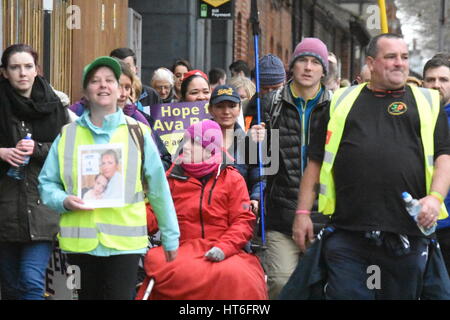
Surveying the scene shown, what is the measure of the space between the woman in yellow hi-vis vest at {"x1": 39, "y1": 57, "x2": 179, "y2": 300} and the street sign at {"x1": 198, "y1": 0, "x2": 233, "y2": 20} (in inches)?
392

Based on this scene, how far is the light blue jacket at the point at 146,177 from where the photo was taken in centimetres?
627

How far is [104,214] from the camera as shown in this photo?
6.28 m

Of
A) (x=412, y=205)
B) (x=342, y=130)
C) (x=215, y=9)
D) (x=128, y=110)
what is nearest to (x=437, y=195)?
(x=412, y=205)

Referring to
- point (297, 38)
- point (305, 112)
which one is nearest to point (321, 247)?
point (305, 112)

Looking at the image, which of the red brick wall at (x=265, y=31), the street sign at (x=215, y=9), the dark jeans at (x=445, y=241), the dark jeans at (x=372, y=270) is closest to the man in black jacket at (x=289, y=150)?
the dark jeans at (x=445, y=241)

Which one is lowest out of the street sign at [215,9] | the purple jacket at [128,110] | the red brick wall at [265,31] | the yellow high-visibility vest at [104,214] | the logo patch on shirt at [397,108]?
the yellow high-visibility vest at [104,214]

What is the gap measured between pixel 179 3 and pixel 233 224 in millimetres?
12575

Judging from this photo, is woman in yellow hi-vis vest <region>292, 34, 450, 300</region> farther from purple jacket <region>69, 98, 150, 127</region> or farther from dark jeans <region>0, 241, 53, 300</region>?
purple jacket <region>69, 98, 150, 127</region>

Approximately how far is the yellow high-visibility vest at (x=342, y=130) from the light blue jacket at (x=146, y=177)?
2.86 ft

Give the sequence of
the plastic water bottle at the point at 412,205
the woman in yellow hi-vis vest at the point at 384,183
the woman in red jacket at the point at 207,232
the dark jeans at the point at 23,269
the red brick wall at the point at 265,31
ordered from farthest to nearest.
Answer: the red brick wall at the point at 265,31 < the dark jeans at the point at 23,269 < the woman in red jacket at the point at 207,232 < the woman in yellow hi-vis vest at the point at 384,183 < the plastic water bottle at the point at 412,205

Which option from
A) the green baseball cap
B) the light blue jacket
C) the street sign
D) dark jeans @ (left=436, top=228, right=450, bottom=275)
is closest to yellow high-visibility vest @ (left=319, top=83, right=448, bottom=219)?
the light blue jacket

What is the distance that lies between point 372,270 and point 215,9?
1070cm

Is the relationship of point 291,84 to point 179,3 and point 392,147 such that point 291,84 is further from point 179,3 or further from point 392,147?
point 179,3

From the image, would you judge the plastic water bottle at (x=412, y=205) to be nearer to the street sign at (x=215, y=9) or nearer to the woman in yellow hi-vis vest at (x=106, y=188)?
the woman in yellow hi-vis vest at (x=106, y=188)
